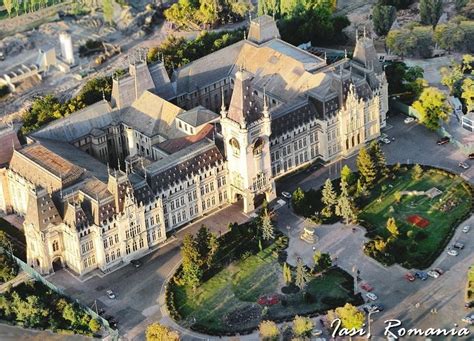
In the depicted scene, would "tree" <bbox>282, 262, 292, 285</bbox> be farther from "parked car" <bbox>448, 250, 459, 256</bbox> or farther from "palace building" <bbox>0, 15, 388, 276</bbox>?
"parked car" <bbox>448, 250, 459, 256</bbox>

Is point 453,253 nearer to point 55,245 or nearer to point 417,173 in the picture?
point 417,173

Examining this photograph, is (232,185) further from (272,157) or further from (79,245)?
(79,245)

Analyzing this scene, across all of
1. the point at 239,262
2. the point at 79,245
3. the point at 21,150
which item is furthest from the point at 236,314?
the point at 21,150

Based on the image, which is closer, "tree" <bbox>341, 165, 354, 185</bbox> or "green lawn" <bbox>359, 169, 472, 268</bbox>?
"green lawn" <bbox>359, 169, 472, 268</bbox>

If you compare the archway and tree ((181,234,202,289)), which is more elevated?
tree ((181,234,202,289))

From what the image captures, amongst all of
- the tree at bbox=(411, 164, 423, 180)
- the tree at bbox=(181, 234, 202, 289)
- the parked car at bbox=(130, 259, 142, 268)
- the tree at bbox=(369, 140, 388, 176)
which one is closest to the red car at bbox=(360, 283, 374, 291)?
the tree at bbox=(181, 234, 202, 289)

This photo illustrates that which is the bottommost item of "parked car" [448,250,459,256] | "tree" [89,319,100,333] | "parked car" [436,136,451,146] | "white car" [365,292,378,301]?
"white car" [365,292,378,301]

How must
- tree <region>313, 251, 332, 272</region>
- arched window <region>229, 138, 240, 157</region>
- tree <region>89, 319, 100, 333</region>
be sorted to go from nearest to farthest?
1. tree <region>89, 319, 100, 333</region>
2. tree <region>313, 251, 332, 272</region>
3. arched window <region>229, 138, 240, 157</region>
